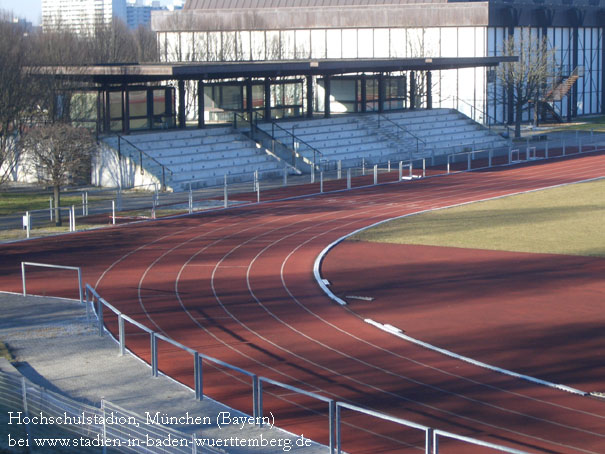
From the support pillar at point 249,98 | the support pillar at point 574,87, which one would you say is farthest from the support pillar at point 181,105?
the support pillar at point 574,87

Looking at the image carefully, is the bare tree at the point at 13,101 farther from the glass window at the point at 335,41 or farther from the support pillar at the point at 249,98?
the glass window at the point at 335,41

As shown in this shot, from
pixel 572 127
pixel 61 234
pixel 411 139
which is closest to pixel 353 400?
pixel 61 234

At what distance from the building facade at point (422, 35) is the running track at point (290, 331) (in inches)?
1639

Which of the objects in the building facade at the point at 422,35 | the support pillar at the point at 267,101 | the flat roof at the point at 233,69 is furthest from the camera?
the building facade at the point at 422,35

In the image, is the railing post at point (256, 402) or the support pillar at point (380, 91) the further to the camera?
the support pillar at point (380, 91)

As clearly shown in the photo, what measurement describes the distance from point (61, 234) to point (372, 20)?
5322 cm

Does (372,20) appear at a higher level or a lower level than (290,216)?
higher

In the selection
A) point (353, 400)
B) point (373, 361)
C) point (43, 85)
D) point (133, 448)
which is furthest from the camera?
point (43, 85)

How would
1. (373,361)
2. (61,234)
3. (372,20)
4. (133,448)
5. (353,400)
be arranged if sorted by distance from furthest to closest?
(372,20)
(61,234)
(373,361)
(353,400)
(133,448)

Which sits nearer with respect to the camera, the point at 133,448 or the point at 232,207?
the point at 133,448

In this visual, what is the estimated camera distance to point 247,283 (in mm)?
23938

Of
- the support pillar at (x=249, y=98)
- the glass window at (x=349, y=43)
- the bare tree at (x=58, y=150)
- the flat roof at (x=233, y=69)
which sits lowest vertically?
the bare tree at (x=58, y=150)

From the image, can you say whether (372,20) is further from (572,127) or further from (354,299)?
(354,299)

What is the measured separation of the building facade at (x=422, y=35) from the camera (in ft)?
248
